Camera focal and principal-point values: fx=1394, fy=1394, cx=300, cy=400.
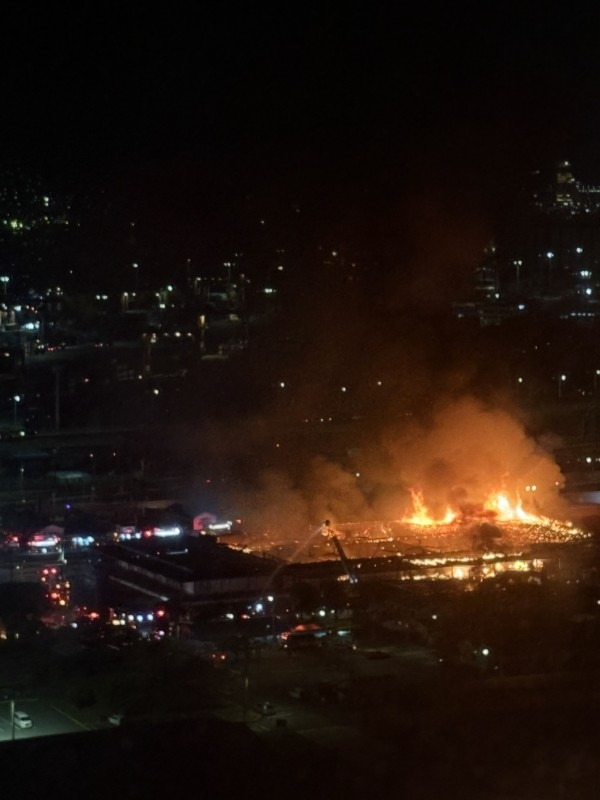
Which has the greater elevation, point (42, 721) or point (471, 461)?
point (471, 461)

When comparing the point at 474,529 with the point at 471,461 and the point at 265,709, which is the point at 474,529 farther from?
the point at 265,709

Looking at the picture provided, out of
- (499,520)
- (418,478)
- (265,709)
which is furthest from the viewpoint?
(418,478)

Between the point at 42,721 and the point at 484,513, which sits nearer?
the point at 42,721

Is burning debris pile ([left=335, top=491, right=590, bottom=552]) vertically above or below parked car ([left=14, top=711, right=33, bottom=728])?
above

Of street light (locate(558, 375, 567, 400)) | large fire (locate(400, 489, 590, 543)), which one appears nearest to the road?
large fire (locate(400, 489, 590, 543))

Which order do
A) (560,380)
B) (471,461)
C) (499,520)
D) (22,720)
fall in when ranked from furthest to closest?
(560,380) < (471,461) < (499,520) < (22,720)

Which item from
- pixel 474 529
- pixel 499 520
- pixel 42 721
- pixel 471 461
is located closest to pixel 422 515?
pixel 499 520

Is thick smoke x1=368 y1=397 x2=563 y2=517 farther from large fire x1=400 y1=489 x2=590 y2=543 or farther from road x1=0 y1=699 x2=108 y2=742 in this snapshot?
road x1=0 y1=699 x2=108 y2=742

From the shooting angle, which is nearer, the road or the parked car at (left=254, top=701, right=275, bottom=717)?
the road

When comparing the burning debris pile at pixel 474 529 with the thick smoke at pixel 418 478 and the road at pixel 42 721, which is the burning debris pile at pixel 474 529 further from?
the road at pixel 42 721

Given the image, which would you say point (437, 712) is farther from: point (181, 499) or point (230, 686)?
point (181, 499)

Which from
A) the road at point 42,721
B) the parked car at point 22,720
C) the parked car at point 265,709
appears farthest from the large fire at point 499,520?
the parked car at point 22,720
